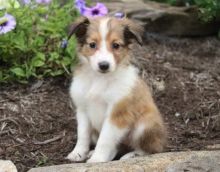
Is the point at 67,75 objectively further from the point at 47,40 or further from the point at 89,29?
the point at 89,29

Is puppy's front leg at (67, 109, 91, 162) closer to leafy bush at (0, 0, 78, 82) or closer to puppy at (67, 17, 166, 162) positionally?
puppy at (67, 17, 166, 162)

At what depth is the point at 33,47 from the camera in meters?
6.93

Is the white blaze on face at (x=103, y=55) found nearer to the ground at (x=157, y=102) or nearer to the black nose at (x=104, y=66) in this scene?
the black nose at (x=104, y=66)

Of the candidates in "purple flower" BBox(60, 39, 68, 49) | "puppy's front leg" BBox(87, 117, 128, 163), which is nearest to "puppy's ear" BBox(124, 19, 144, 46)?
"puppy's front leg" BBox(87, 117, 128, 163)

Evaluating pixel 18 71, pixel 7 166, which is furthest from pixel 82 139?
pixel 18 71

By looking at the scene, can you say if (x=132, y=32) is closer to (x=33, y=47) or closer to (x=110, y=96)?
(x=110, y=96)

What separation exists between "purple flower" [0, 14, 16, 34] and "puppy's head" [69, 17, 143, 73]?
112cm

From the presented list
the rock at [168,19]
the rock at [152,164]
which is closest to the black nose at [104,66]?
the rock at [152,164]

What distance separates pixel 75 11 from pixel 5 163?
3010 millimetres

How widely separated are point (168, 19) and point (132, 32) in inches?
138

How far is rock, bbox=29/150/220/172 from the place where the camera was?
190 inches

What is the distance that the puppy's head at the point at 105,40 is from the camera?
5160 mm

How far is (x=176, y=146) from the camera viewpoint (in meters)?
6.09

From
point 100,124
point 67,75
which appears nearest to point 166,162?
point 100,124
